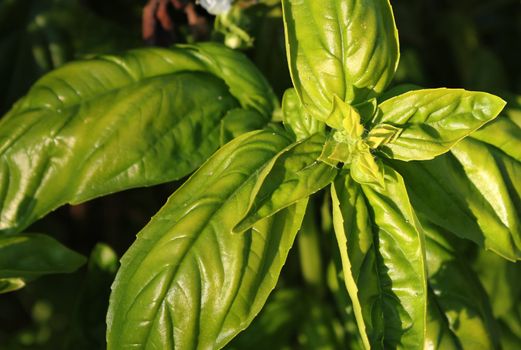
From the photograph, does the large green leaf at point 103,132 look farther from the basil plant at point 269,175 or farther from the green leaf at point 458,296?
the green leaf at point 458,296

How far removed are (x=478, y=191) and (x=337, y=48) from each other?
0.83ft

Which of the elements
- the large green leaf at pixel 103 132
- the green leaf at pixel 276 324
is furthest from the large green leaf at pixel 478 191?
the green leaf at pixel 276 324

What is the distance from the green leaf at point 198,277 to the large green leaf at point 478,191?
0.68 ft

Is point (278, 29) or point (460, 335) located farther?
point (278, 29)

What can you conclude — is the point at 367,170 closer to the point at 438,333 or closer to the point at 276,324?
the point at 438,333

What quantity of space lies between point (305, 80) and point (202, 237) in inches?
9.2

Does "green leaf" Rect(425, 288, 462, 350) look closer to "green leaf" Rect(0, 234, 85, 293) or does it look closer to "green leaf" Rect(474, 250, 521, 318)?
"green leaf" Rect(474, 250, 521, 318)

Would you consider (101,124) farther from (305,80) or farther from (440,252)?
(440,252)

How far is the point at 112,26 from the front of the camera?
1311 mm

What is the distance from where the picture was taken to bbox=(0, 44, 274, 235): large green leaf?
2.93ft

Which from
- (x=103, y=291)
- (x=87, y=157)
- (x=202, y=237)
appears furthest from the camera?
(x=103, y=291)

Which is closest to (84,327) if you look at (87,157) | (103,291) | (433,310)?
(103,291)

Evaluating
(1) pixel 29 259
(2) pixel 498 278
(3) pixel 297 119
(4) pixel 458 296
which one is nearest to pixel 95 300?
(1) pixel 29 259

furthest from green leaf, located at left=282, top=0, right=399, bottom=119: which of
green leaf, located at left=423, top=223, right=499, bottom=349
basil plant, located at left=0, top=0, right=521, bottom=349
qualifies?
green leaf, located at left=423, top=223, right=499, bottom=349
